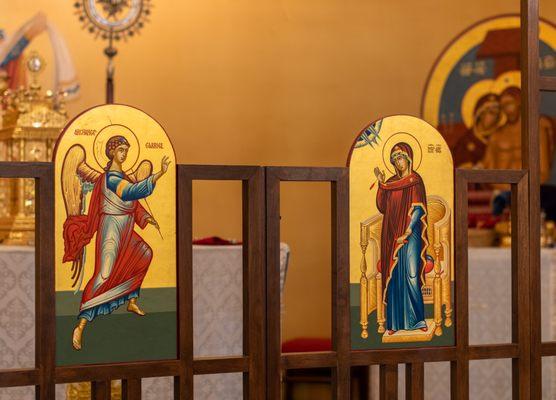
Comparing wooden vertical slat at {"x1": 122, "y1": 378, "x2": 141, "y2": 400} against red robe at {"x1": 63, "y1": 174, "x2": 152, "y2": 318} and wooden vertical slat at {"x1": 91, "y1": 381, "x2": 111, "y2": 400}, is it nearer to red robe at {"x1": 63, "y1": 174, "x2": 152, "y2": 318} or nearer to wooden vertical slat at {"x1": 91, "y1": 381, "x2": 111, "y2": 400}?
wooden vertical slat at {"x1": 91, "y1": 381, "x2": 111, "y2": 400}

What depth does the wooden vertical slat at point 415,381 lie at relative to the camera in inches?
94.4

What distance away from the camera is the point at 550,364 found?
4824mm

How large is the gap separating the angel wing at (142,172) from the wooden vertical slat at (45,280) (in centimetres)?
18

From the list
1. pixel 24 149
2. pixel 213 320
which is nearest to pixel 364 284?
pixel 213 320

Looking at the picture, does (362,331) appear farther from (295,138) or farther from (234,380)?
(295,138)

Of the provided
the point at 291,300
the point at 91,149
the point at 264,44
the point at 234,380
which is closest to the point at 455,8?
the point at 264,44

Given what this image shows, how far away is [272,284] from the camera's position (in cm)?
227

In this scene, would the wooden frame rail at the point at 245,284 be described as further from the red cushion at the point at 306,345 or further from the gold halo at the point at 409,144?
the red cushion at the point at 306,345

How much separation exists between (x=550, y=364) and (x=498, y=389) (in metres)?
0.32

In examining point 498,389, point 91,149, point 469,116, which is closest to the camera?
point 91,149

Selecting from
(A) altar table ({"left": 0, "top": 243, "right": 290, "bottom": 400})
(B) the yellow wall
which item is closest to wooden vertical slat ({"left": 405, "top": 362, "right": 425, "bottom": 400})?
(A) altar table ({"left": 0, "top": 243, "right": 290, "bottom": 400})

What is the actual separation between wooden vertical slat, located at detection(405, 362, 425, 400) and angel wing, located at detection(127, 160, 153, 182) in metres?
0.80

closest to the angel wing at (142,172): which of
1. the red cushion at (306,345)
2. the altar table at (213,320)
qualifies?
the altar table at (213,320)

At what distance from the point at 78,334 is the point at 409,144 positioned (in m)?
0.90
